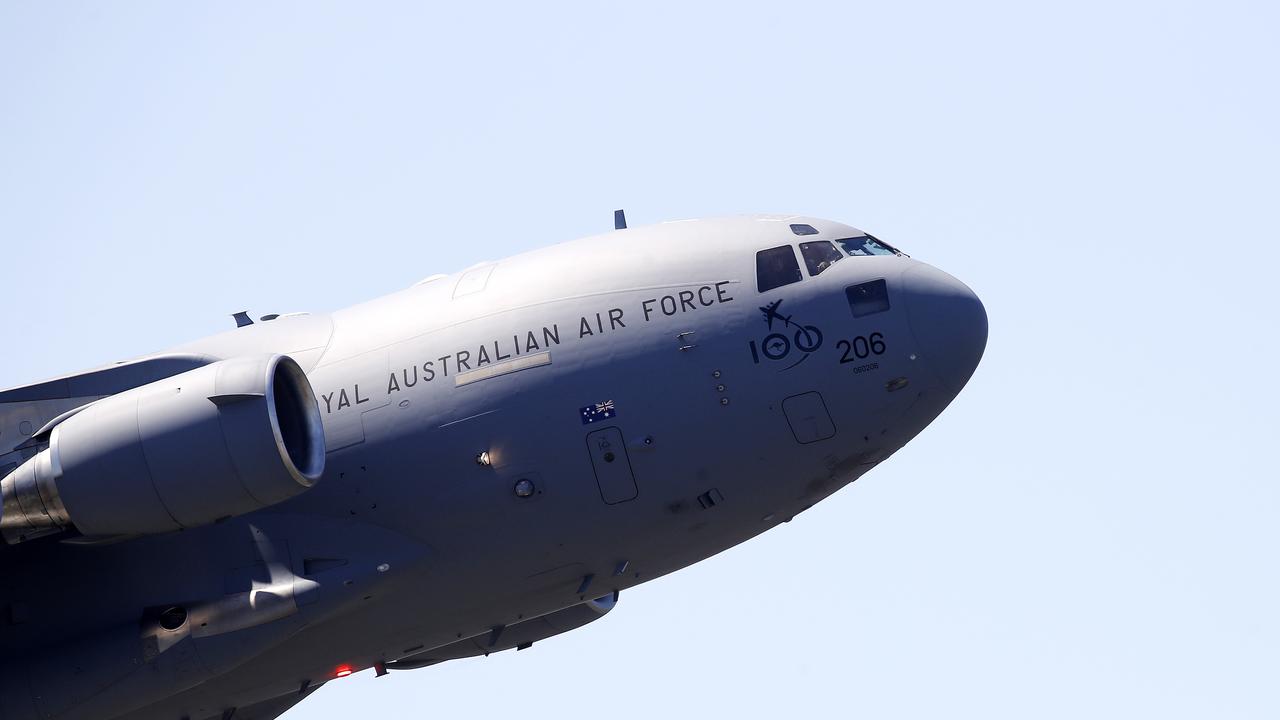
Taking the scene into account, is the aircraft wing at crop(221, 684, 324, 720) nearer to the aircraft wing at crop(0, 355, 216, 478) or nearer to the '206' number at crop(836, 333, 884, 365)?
the aircraft wing at crop(0, 355, 216, 478)

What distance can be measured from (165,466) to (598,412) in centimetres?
346

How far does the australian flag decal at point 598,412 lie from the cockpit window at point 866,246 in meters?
2.48

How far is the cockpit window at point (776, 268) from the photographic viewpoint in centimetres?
1634

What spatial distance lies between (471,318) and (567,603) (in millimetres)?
2622

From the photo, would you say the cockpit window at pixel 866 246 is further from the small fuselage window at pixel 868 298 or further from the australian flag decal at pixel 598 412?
the australian flag decal at pixel 598 412

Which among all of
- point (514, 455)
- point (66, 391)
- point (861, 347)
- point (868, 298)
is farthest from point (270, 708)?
point (868, 298)

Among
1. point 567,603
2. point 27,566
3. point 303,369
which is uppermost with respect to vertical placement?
point 303,369

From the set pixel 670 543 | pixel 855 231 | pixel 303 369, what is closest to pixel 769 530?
pixel 670 543

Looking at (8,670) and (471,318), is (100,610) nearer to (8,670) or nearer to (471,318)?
(8,670)

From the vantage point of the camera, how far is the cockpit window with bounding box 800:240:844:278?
54.0 feet

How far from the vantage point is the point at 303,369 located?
16.8 meters

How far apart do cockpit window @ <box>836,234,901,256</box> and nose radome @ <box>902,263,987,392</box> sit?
44 cm

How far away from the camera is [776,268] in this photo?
54.0 feet

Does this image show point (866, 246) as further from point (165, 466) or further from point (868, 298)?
point (165, 466)
